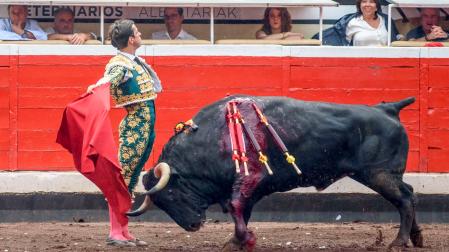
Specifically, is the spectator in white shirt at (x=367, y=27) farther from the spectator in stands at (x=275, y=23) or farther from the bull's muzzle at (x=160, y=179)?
the bull's muzzle at (x=160, y=179)

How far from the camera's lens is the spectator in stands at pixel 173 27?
12430mm

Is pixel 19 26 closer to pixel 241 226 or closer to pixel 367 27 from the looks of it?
pixel 367 27

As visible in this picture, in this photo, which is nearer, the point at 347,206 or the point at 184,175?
the point at 184,175

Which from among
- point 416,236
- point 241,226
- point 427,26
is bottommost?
point 416,236

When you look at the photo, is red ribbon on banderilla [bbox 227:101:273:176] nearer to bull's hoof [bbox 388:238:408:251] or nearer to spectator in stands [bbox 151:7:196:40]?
bull's hoof [bbox 388:238:408:251]

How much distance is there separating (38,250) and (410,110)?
12.2ft

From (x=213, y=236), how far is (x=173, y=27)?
239 cm

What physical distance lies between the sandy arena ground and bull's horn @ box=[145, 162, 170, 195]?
19.1 inches

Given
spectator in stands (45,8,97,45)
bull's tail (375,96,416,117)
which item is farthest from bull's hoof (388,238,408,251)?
spectator in stands (45,8,97,45)

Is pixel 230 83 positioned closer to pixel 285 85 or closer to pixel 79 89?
pixel 285 85

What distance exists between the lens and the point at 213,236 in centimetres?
1069

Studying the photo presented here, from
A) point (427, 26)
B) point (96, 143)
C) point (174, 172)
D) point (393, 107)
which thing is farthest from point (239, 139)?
point (427, 26)

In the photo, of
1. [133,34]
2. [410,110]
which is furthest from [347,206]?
[133,34]

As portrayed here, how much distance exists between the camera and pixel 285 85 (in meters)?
12.1
